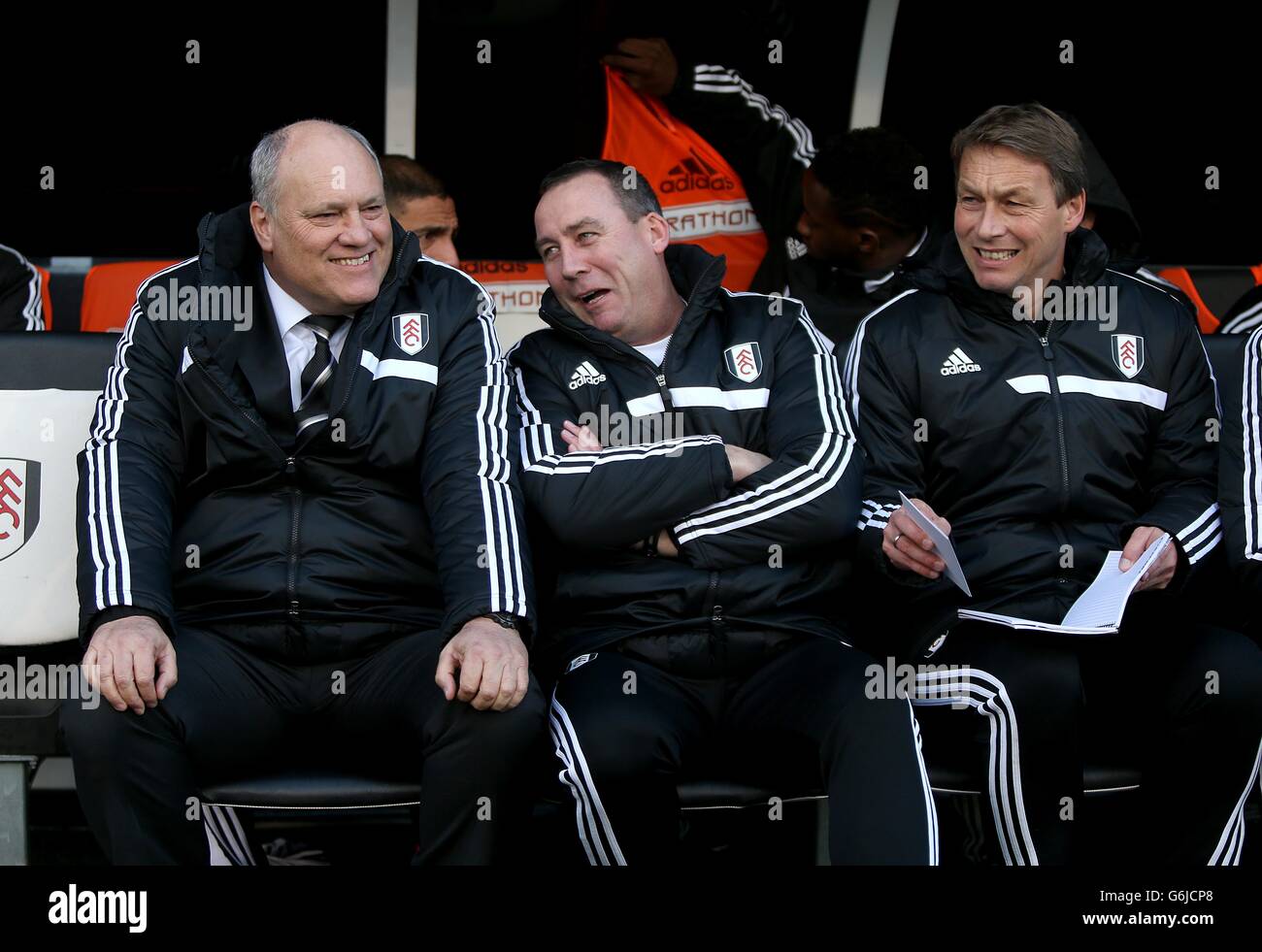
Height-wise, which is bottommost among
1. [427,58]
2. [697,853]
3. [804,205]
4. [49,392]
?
[697,853]

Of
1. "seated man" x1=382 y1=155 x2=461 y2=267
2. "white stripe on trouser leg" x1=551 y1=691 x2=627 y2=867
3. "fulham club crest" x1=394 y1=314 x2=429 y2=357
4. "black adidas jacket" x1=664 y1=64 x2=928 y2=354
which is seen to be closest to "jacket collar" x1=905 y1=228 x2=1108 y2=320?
"fulham club crest" x1=394 y1=314 x2=429 y2=357

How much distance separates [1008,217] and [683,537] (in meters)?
1.01

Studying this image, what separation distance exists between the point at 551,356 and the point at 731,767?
0.96m

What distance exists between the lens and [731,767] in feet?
9.37

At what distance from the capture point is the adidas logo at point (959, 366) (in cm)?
327

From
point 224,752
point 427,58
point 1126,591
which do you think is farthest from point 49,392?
point 427,58

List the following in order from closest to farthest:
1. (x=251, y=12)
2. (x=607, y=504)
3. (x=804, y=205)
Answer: (x=607, y=504), (x=804, y=205), (x=251, y=12)

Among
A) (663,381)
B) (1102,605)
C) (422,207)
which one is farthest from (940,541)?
(422,207)

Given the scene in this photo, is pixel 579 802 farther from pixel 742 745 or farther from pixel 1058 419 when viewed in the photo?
pixel 1058 419

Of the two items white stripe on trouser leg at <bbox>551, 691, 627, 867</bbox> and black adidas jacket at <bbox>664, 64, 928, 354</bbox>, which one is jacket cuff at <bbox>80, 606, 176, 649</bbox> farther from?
black adidas jacket at <bbox>664, 64, 928, 354</bbox>

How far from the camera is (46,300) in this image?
191 inches

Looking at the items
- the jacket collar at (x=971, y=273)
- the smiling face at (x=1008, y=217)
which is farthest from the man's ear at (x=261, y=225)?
the smiling face at (x=1008, y=217)

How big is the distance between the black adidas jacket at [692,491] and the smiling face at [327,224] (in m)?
Answer: 0.40

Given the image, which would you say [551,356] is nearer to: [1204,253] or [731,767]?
[731,767]
